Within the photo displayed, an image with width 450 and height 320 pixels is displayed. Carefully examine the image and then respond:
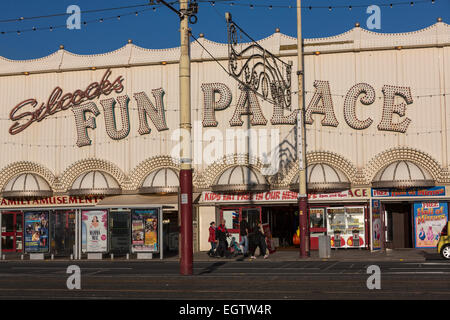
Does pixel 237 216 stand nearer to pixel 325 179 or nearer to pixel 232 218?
pixel 232 218

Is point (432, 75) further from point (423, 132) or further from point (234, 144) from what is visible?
point (234, 144)

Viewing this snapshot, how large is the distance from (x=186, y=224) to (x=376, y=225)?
17245 millimetres

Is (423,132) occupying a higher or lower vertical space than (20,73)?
lower

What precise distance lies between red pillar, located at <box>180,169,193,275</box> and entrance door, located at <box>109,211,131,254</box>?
13025mm

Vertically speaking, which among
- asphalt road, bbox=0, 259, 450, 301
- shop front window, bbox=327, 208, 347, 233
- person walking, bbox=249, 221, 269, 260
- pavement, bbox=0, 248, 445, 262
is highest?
shop front window, bbox=327, 208, 347, 233

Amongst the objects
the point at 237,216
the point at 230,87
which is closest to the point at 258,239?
the point at 237,216

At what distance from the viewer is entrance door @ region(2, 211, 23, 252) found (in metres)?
41.8

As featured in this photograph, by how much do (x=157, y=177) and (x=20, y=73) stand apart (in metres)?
11.6

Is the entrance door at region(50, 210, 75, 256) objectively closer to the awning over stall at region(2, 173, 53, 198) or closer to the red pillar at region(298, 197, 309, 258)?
the awning over stall at region(2, 173, 53, 198)

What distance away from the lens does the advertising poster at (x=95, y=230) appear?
1373 inches

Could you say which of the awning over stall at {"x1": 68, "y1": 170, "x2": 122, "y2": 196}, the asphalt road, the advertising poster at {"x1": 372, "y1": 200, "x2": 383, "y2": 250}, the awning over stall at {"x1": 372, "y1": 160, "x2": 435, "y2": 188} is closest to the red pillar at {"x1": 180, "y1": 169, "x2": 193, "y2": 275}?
the asphalt road

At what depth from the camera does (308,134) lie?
125 feet

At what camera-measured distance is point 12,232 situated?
138 ft
